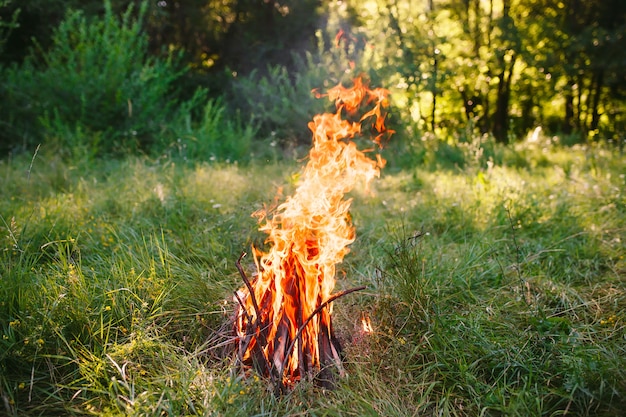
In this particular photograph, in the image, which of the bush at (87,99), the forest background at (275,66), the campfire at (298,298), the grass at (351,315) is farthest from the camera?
the forest background at (275,66)

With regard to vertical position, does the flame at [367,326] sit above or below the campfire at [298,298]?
below

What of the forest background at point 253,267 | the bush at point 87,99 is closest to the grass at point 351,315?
the forest background at point 253,267

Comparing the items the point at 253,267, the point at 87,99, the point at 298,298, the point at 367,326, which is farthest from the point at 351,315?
the point at 87,99

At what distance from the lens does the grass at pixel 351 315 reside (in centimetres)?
207

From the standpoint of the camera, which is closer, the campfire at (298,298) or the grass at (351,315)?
the grass at (351,315)

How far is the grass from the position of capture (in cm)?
207

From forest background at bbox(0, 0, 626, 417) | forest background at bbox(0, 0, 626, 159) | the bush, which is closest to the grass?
forest background at bbox(0, 0, 626, 417)

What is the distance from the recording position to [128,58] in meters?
8.11

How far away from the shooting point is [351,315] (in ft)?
9.24

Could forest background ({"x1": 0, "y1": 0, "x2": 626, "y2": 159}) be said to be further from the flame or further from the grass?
the flame

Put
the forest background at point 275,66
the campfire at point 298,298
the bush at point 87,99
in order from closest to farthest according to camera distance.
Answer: the campfire at point 298,298 → the bush at point 87,99 → the forest background at point 275,66

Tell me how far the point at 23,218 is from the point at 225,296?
1740mm

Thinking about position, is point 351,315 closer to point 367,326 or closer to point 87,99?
point 367,326

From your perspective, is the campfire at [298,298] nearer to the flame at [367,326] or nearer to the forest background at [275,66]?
the flame at [367,326]
